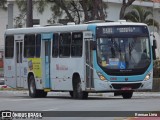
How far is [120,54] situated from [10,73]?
8124 mm

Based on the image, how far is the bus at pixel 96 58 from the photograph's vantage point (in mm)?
27906

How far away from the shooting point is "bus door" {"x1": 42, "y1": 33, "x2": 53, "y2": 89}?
31062mm

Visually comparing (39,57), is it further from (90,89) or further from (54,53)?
(90,89)

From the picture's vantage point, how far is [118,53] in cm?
2789

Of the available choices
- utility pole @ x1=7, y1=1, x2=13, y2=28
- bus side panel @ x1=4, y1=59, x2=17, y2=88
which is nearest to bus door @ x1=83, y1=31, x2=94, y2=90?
bus side panel @ x1=4, y1=59, x2=17, y2=88

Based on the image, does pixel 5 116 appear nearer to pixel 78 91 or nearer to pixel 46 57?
pixel 78 91

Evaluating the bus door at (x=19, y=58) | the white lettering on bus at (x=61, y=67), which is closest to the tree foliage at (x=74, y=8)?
the bus door at (x=19, y=58)

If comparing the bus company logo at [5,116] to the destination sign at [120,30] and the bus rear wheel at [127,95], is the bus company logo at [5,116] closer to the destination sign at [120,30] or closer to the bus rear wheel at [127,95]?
the destination sign at [120,30]

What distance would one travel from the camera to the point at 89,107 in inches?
893

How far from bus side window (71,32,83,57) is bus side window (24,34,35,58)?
11.0 ft

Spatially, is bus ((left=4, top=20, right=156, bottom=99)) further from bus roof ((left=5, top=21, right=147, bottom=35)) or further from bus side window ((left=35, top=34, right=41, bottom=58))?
bus side window ((left=35, top=34, right=41, bottom=58))

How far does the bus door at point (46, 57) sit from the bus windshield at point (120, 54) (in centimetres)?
382

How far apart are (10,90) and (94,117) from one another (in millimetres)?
21957

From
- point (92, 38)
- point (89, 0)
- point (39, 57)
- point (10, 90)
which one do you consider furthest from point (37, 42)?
point (89, 0)
